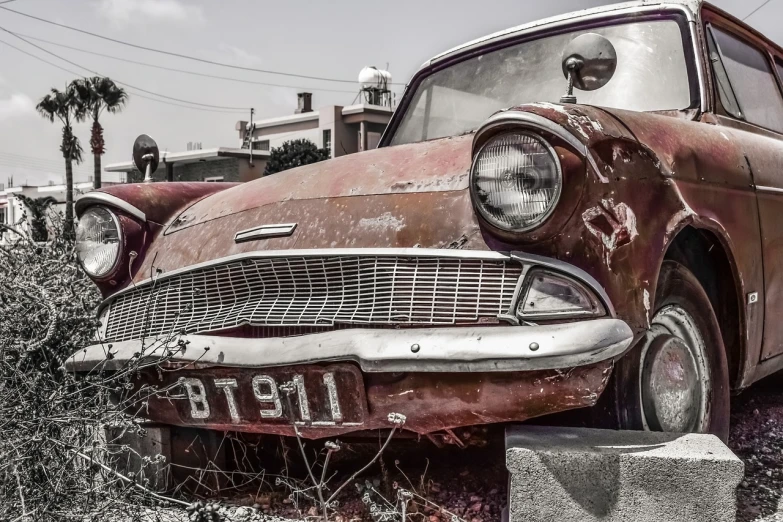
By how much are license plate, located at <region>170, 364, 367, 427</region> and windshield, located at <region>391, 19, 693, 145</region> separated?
1541 millimetres

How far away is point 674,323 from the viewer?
234 cm

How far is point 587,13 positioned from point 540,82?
0.37 metres

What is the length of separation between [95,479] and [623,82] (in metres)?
2.28

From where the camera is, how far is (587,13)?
11.0 feet

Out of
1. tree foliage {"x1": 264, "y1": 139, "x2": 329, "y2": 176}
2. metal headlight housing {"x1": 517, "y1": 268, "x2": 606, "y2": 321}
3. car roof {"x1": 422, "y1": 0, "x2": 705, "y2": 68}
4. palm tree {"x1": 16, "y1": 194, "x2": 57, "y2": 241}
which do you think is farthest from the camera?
tree foliage {"x1": 264, "y1": 139, "x2": 329, "y2": 176}

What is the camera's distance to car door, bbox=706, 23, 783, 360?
9.45ft

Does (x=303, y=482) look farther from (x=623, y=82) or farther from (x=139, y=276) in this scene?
(x=623, y=82)

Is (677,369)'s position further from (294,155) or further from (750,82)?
(294,155)

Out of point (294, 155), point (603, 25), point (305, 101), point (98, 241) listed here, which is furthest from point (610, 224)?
point (305, 101)

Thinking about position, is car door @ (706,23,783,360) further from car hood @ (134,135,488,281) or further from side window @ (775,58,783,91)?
car hood @ (134,135,488,281)

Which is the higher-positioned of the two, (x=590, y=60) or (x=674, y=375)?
(x=590, y=60)

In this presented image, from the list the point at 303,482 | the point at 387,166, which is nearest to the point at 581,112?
the point at 387,166

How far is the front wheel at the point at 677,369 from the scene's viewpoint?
210 cm

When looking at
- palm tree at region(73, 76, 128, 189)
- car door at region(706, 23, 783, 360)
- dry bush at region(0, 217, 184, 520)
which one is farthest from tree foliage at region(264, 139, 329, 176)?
dry bush at region(0, 217, 184, 520)
